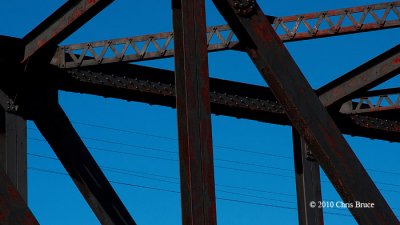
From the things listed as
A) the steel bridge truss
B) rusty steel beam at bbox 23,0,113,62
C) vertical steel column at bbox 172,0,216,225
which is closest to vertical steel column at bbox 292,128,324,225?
the steel bridge truss

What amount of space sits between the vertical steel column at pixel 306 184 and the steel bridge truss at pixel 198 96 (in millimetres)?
24

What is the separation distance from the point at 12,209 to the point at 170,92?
8.51 m

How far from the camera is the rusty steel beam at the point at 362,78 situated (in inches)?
737

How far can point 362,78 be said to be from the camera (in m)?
19.4

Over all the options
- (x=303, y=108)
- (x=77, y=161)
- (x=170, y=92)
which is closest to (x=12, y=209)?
(x=303, y=108)

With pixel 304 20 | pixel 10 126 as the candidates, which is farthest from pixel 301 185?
pixel 10 126

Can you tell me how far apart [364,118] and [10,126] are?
7.33m

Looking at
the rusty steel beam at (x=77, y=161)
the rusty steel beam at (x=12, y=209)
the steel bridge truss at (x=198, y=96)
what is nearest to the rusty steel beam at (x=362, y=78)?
the steel bridge truss at (x=198, y=96)

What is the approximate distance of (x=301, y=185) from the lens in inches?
830

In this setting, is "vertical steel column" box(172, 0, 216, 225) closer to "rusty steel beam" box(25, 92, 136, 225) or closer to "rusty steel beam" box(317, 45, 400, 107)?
"rusty steel beam" box(25, 92, 136, 225)

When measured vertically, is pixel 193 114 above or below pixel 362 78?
below

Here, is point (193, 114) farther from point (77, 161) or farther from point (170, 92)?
point (170, 92)

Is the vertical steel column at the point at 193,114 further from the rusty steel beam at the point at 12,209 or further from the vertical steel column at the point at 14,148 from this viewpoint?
the vertical steel column at the point at 14,148

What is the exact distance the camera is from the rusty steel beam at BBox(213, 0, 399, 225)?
13.2 meters
